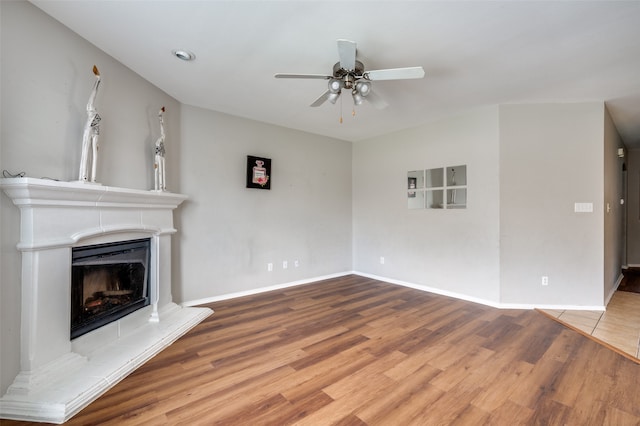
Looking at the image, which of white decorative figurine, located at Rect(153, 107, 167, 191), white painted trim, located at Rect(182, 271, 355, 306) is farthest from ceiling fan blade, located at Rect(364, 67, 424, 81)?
white painted trim, located at Rect(182, 271, 355, 306)

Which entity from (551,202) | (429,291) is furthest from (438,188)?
(429,291)

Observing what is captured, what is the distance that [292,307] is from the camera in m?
3.57

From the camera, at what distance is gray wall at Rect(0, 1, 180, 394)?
174 cm

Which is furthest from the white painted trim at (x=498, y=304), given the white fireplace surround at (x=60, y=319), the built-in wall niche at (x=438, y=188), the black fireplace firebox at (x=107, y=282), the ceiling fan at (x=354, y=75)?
the black fireplace firebox at (x=107, y=282)

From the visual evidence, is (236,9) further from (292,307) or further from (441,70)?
(292,307)

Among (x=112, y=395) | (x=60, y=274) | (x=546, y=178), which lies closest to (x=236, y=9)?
(x=60, y=274)

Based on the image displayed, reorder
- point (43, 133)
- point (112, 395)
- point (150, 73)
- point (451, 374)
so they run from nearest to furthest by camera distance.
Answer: point (112, 395) → point (43, 133) → point (451, 374) → point (150, 73)

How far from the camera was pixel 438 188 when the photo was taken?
Result: 4.20 m

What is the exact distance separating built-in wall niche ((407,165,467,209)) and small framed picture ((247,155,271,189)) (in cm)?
231

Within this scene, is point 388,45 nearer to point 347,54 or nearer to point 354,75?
point 354,75

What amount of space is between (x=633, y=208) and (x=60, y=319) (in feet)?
31.1

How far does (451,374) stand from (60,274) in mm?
2962

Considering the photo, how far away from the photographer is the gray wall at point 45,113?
1743mm

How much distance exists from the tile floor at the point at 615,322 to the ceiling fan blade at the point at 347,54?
338 cm
